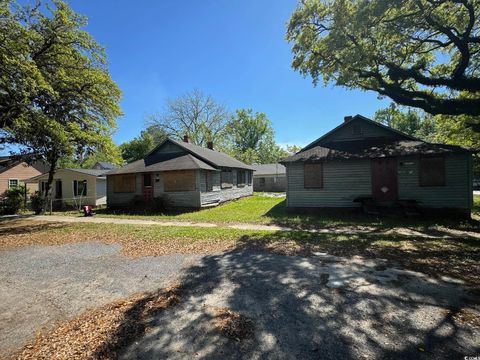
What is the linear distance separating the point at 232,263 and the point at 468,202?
496 inches

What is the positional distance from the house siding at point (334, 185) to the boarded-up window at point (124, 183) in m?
12.1

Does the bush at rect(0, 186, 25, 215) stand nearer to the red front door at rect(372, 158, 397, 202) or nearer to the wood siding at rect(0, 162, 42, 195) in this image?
the wood siding at rect(0, 162, 42, 195)

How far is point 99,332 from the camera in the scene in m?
3.45

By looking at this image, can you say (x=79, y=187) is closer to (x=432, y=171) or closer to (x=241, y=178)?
(x=241, y=178)

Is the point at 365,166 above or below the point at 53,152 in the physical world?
below

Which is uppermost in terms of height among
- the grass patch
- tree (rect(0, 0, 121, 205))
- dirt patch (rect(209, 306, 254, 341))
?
tree (rect(0, 0, 121, 205))

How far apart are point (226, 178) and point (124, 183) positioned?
8466 mm

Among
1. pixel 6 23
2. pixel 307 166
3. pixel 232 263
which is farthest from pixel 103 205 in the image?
pixel 232 263

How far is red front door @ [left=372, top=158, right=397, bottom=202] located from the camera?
1321 cm

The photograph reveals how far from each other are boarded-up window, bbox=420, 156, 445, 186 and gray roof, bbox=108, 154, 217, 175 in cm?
1280

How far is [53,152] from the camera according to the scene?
15.1m

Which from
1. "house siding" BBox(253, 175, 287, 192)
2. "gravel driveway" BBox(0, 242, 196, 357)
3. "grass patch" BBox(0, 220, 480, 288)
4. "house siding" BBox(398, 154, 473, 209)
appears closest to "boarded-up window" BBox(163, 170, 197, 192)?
"grass patch" BBox(0, 220, 480, 288)

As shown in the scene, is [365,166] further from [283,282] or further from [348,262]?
[283,282]

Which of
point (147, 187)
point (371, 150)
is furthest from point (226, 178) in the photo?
point (371, 150)
